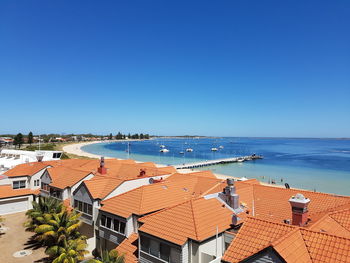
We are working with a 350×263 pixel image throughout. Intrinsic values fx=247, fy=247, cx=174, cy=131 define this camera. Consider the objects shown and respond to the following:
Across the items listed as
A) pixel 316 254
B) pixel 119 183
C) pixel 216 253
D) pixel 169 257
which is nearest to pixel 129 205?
pixel 119 183

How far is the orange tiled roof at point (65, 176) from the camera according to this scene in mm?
27700

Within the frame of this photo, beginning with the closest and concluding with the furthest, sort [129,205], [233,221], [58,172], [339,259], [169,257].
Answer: [339,259]
[169,257]
[233,221]
[129,205]
[58,172]

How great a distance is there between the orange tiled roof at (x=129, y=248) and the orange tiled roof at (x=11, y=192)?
2232 centimetres

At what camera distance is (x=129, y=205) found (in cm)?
1988

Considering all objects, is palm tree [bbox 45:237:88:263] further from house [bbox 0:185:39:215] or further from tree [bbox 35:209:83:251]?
house [bbox 0:185:39:215]

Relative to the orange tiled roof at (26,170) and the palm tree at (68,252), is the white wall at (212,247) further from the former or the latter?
the orange tiled roof at (26,170)

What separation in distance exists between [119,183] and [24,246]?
1007 centimetres

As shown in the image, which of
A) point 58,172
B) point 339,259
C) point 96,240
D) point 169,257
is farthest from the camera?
point 58,172

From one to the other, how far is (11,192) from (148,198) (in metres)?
23.8

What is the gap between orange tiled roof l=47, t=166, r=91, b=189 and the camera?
27.7 m

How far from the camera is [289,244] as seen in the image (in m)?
10.2

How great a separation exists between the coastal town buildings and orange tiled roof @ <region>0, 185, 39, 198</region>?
0.95 metres

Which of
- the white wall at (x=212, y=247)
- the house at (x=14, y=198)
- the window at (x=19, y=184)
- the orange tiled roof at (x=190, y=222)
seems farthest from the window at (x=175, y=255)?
the window at (x=19, y=184)

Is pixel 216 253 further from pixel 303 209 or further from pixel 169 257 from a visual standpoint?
pixel 303 209
